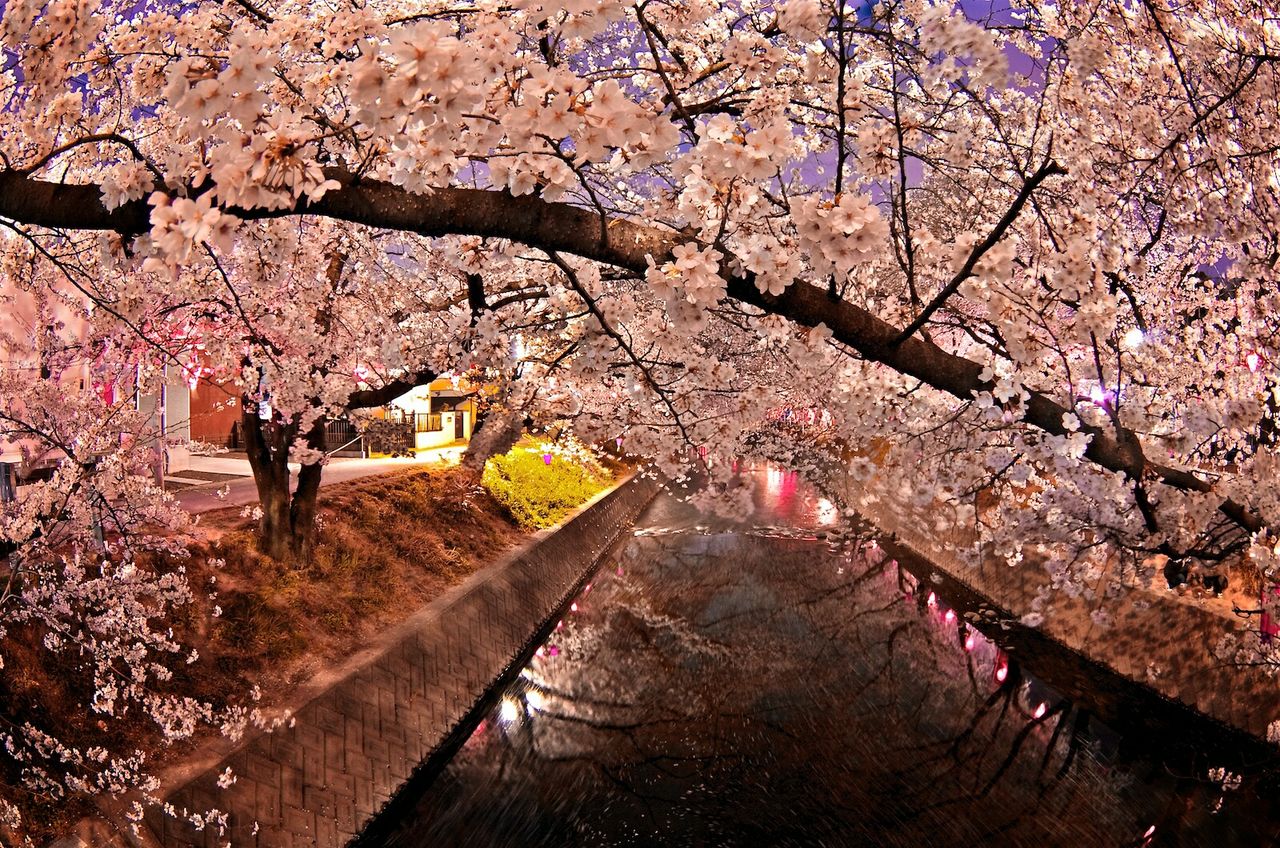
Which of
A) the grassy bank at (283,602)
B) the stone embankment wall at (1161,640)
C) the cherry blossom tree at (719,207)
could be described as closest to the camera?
the cherry blossom tree at (719,207)

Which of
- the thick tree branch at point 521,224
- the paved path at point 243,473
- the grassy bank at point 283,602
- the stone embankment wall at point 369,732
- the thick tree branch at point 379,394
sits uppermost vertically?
the thick tree branch at point 521,224

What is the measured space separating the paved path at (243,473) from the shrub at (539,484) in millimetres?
1262

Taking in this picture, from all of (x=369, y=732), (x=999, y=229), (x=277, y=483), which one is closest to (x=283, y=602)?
(x=277, y=483)

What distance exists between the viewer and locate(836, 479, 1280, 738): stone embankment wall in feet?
25.3

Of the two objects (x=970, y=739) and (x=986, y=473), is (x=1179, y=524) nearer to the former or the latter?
(x=986, y=473)

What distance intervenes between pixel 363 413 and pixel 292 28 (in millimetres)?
7824

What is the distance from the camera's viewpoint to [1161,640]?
29.6ft

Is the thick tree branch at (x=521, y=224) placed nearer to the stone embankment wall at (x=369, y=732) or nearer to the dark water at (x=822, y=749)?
the stone embankment wall at (x=369, y=732)

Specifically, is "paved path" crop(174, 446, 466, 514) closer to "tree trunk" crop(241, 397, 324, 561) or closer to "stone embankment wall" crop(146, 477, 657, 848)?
"tree trunk" crop(241, 397, 324, 561)

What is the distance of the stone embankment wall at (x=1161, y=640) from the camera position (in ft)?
25.3

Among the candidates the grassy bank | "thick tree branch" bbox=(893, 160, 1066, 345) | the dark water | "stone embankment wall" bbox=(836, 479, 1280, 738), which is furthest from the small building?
A: "thick tree branch" bbox=(893, 160, 1066, 345)

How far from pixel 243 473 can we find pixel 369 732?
442 inches

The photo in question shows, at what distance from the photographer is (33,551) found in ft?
17.5

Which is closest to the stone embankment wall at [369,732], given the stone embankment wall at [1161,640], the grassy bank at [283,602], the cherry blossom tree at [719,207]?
the grassy bank at [283,602]
